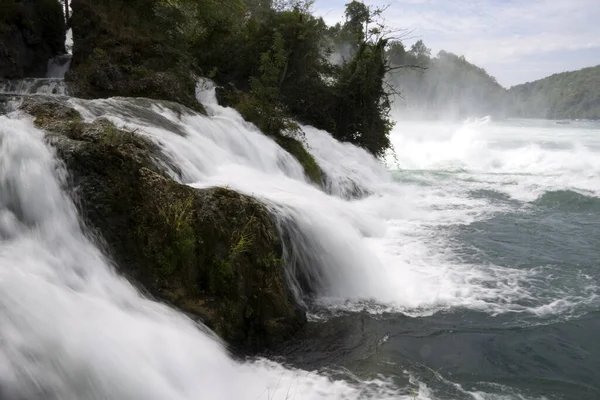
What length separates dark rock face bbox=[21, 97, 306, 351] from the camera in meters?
5.09

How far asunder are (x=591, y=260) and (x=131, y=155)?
869 cm

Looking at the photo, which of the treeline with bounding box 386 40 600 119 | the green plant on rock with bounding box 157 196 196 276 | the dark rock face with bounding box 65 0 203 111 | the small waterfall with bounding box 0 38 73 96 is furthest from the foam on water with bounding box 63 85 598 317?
the treeline with bounding box 386 40 600 119

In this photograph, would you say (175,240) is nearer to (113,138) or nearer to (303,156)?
(113,138)

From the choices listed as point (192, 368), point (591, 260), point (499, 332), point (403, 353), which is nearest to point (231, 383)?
point (192, 368)

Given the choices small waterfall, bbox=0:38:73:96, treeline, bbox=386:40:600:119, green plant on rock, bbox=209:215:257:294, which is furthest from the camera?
treeline, bbox=386:40:600:119

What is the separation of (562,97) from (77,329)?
13272cm

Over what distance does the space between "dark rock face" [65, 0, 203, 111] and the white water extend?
23.8 feet

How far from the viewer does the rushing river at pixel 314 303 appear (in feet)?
12.3

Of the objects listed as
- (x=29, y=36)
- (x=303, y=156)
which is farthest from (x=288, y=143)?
(x=29, y=36)

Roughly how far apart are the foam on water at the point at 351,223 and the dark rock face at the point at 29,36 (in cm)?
559

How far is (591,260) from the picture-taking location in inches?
364

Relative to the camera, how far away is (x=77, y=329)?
3.74 m

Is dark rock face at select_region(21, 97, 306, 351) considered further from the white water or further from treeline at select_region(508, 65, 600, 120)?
treeline at select_region(508, 65, 600, 120)

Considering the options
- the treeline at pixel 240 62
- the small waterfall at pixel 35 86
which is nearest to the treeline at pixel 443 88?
the treeline at pixel 240 62
